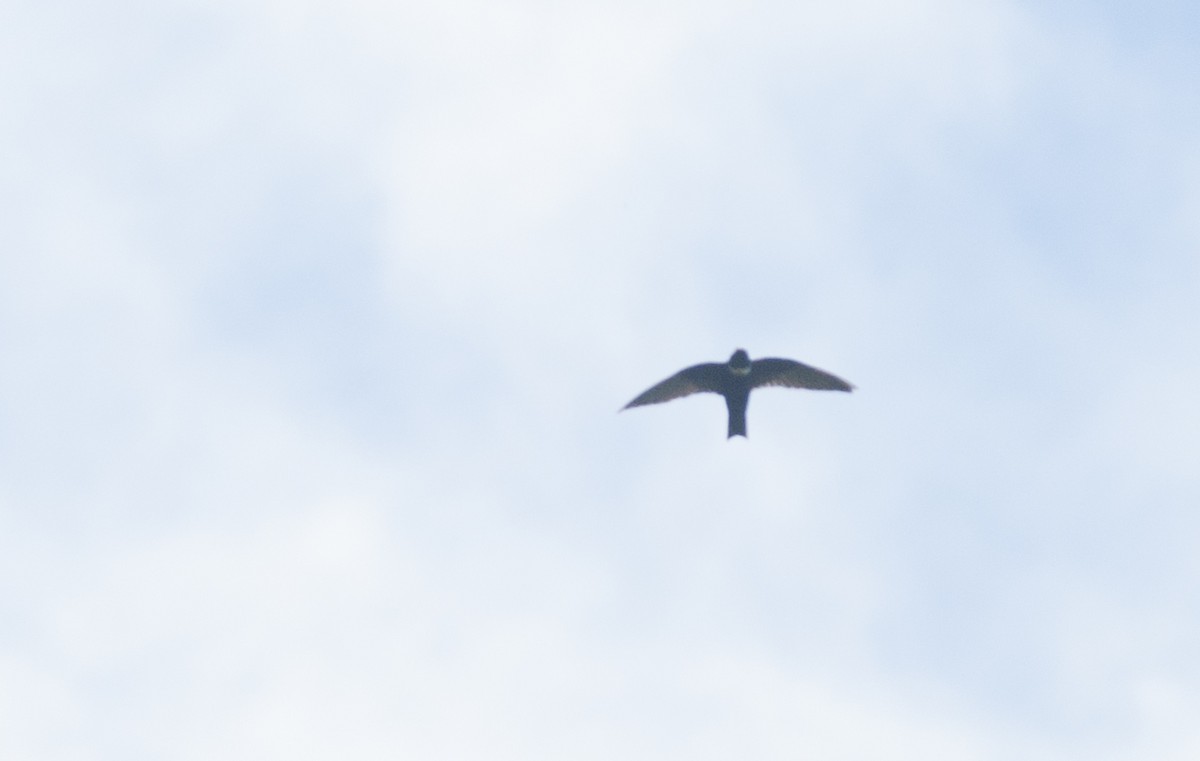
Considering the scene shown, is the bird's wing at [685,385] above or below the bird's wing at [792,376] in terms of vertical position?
below

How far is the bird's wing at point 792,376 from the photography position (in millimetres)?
28797

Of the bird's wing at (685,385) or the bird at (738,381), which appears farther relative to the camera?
the bird's wing at (685,385)

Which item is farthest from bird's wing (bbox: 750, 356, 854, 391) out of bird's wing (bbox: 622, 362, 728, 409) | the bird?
bird's wing (bbox: 622, 362, 728, 409)

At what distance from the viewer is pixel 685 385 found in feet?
95.4

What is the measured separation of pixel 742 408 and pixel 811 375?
1.46 metres

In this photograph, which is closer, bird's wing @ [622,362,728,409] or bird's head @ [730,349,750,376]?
bird's head @ [730,349,750,376]

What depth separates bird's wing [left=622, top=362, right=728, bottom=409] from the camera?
94.3ft

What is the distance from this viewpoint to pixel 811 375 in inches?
1152

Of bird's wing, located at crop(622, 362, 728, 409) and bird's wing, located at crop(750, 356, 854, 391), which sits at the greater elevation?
bird's wing, located at crop(750, 356, 854, 391)

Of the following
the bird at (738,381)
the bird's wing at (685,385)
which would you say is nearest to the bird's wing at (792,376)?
the bird at (738,381)

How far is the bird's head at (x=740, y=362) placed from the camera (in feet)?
93.0

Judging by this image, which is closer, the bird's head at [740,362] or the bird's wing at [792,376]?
the bird's head at [740,362]

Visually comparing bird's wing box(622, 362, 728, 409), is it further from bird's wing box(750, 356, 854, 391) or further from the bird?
bird's wing box(750, 356, 854, 391)

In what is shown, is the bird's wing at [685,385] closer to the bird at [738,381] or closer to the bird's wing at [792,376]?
the bird at [738,381]
